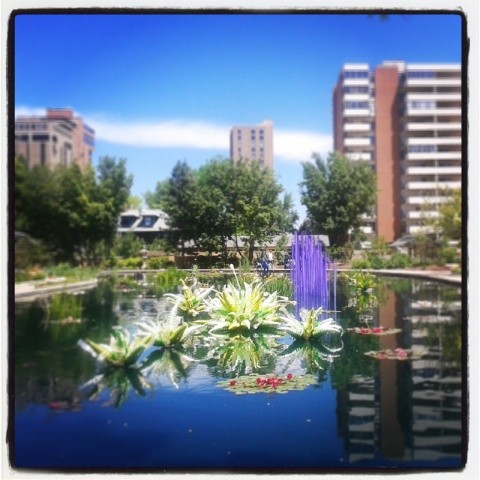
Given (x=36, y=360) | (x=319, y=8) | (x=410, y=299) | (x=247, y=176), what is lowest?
(x=36, y=360)

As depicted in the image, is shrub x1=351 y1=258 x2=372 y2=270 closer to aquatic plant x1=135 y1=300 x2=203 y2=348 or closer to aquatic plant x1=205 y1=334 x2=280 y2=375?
aquatic plant x1=205 y1=334 x2=280 y2=375

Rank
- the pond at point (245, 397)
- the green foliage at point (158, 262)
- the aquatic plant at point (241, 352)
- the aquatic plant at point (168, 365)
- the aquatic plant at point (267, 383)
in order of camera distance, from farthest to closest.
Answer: the green foliage at point (158, 262) < the aquatic plant at point (241, 352) < the aquatic plant at point (168, 365) < the aquatic plant at point (267, 383) < the pond at point (245, 397)

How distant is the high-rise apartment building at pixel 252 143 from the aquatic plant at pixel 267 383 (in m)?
1.72

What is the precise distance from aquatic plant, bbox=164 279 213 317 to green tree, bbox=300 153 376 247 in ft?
3.38

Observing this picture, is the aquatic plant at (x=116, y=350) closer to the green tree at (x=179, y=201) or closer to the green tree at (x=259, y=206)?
the green tree at (x=179, y=201)

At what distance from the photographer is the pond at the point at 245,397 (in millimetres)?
4293

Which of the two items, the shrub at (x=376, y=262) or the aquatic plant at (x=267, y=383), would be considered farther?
the shrub at (x=376, y=262)

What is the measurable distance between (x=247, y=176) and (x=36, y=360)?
7.16ft

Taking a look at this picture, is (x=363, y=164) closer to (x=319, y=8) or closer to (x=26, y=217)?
(x=319, y=8)

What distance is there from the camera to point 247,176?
191 inches

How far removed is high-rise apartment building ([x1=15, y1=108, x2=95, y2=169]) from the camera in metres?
4.54

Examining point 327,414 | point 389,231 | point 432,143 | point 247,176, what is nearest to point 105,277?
point 247,176

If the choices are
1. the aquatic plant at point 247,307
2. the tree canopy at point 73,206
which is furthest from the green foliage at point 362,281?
the tree canopy at point 73,206

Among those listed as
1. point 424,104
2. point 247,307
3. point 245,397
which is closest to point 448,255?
point 424,104
